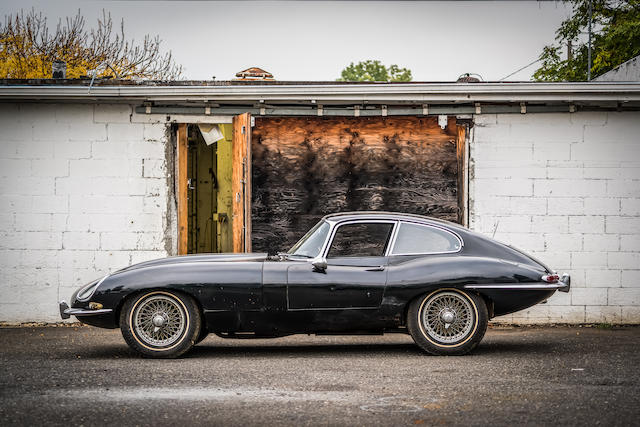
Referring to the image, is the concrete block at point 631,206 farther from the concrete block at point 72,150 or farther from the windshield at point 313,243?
the concrete block at point 72,150

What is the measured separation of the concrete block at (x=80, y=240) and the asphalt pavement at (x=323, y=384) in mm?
2208

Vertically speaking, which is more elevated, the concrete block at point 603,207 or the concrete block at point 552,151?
the concrete block at point 552,151

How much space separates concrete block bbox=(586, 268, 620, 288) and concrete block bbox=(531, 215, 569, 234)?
0.73 m

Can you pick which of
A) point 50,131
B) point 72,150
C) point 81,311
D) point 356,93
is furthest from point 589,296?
point 50,131

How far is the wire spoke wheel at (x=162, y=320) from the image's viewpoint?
7898 millimetres

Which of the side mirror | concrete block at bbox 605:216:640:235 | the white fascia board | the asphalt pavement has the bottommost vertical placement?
the asphalt pavement

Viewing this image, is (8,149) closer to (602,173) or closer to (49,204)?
(49,204)

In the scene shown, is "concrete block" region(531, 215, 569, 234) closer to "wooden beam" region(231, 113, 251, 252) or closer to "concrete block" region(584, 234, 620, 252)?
"concrete block" region(584, 234, 620, 252)

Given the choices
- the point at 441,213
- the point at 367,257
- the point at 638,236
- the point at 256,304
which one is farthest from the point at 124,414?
the point at 638,236

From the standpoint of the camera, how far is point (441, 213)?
1153 cm

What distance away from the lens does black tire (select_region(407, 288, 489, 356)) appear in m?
7.93

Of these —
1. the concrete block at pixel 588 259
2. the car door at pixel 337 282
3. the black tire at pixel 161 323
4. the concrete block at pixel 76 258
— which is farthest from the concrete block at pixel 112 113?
the concrete block at pixel 588 259

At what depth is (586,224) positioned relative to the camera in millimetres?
11133

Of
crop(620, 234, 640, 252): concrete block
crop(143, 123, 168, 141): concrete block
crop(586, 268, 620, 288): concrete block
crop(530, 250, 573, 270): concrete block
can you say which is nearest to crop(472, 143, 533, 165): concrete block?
crop(530, 250, 573, 270): concrete block
